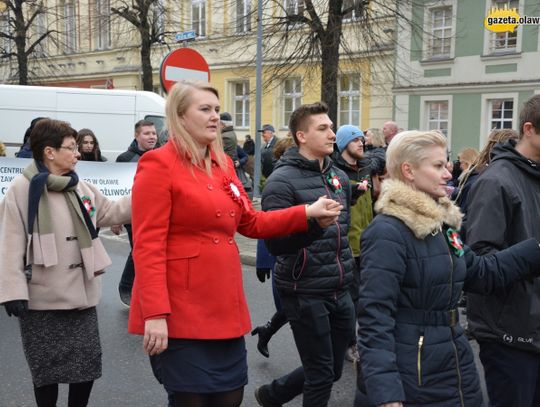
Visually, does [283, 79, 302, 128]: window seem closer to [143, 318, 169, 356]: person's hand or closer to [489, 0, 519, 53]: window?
[489, 0, 519, 53]: window

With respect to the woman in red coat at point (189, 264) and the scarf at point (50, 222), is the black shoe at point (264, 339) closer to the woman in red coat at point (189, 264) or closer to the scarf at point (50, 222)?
the scarf at point (50, 222)

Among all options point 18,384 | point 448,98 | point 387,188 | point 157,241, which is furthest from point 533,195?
point 448,98

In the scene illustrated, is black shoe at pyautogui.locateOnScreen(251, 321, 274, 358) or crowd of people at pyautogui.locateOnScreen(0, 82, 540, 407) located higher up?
crowd of people at pyautogui.locateOnScreen(0, 82, 540, 407)

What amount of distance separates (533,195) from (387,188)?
0.79m

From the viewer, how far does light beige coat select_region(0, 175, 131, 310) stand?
11.6 feet

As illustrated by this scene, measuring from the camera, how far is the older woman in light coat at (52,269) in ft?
11.8

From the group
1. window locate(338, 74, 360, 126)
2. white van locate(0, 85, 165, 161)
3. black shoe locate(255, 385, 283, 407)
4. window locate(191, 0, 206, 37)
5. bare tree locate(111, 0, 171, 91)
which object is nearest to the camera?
black shoe locate(255, 385, 283, 407)

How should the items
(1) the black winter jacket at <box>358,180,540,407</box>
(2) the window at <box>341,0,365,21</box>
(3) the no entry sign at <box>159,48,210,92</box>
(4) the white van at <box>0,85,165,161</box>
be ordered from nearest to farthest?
(1) the black winter jacket at <box>358,180,540,407</box>, (3) the no entry sign at <box>159,48,210,92</box>, (4) the white van at <box>0,85,165,161</box>, (2) the window at <box>341,0,365,21</box>

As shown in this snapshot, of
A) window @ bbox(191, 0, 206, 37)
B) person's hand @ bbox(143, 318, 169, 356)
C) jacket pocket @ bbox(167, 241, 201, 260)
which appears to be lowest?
person's hand @ bbox(143, 318, 169, 356)

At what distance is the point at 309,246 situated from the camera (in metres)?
3.73

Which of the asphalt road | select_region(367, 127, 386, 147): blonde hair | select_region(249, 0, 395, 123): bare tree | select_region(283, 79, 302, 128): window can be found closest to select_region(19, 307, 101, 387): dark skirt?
the asphalt road

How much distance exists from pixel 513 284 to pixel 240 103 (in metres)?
29.4

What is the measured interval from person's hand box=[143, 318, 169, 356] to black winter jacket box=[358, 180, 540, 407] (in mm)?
785

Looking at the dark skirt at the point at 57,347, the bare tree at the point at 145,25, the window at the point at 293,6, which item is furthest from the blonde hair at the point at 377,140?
the bare tree at the point at 145,25
